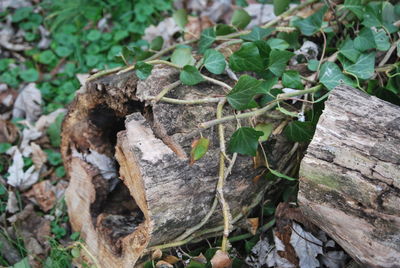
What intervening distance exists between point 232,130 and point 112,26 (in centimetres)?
217

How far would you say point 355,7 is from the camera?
229 cm

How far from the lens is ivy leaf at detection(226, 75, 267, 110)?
181 centimetres

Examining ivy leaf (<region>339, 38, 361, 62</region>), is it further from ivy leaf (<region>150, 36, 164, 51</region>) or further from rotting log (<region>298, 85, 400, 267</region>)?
ivy leaf (<region>150, 36, 164, 51</region>)

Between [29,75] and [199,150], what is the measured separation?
2.10 meters

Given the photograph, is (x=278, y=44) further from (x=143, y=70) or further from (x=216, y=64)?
(x=143, y=70)

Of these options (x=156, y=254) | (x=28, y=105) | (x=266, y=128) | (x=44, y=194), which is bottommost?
(x=44, y=194)

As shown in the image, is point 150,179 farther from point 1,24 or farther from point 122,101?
point 1,24

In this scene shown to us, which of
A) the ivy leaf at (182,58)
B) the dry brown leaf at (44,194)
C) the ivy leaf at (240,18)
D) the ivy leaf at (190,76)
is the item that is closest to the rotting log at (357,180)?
the ivy leaf at (190,76)

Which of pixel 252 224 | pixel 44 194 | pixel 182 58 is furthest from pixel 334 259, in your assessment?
pixel 44 194

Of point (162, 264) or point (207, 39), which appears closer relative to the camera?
point (162, 264)

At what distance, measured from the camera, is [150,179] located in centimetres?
171

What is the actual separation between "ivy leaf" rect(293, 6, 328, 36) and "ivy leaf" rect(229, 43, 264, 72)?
1.57 ft

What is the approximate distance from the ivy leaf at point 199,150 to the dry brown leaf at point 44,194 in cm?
128

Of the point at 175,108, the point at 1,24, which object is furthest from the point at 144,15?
the point at 175,108
